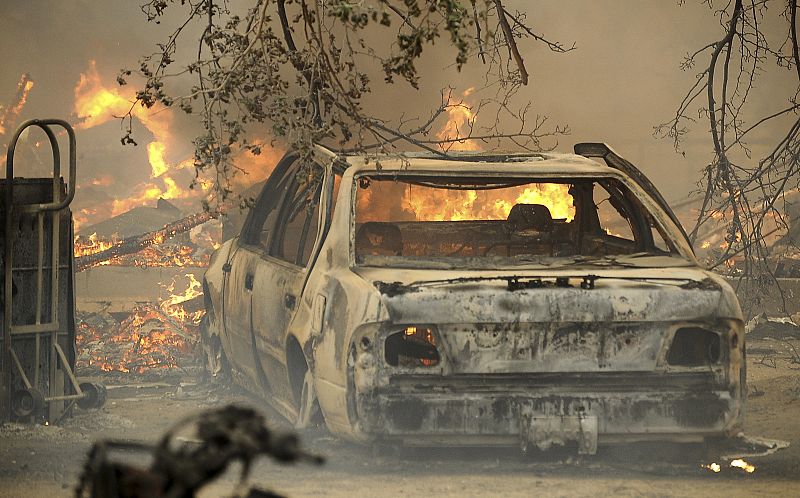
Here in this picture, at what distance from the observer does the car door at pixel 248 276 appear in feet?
25.5

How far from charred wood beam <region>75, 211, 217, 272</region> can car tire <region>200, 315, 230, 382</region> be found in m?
6.08

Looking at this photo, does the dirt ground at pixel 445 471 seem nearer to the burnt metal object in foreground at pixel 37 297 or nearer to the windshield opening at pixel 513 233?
the burnt metal object in foreground at pixel 37 297

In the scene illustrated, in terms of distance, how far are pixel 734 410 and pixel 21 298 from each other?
420 cm

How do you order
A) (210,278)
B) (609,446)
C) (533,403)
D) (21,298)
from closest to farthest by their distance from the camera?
(533,403), (609,446), (21,298), (210,278)

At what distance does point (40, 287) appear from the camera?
25.4ft

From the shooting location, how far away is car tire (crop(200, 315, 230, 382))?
887 cm

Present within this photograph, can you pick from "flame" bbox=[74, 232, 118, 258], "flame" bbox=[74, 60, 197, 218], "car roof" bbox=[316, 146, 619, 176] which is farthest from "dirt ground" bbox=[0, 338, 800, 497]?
"flame" bbox=[74, 60, 197, 218]

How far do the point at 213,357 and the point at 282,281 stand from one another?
2.03m

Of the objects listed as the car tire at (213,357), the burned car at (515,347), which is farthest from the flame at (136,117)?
the burned car at (515,347)

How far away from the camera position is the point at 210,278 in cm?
891

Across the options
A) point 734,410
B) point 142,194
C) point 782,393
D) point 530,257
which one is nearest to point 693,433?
point 734,410

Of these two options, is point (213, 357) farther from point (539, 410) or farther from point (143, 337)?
point (539, 410)

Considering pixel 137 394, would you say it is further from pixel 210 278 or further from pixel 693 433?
pixel 693 433

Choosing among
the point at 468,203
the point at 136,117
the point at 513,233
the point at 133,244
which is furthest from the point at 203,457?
the point at 136,117
